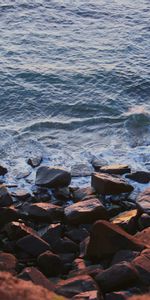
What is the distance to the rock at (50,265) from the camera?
6867 mm

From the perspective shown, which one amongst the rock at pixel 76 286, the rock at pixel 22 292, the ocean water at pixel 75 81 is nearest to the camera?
the rock at pixel 22 292

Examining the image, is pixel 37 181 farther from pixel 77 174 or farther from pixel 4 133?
pixel 4 133

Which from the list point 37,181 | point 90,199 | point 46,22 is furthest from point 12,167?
point 46,22

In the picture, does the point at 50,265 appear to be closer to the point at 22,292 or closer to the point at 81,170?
the point at 81,170

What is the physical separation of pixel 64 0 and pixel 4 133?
9.00m

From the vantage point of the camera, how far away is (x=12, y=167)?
9578 millimetres

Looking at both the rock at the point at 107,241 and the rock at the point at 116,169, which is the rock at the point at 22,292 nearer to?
the rock at the point at 107,241

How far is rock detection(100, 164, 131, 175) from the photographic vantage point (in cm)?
927

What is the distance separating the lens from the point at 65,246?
727 centimetres

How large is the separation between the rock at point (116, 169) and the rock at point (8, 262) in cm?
278

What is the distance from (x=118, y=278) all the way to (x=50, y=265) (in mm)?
1022

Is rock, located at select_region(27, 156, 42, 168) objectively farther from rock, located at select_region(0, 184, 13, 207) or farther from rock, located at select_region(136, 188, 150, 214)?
rock, located at select_region(136, 188, 150, 214)

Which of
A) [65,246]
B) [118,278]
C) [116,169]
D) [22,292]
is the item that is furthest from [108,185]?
[22,292]

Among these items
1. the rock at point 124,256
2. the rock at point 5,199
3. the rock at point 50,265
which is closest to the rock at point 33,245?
the rock at point 50,265
